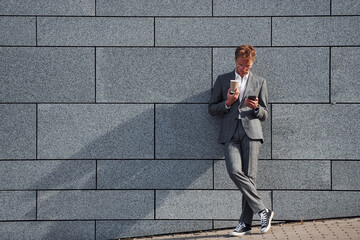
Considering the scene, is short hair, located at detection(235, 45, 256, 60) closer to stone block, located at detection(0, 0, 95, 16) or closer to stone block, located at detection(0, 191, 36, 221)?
stone block, located at detection(0, 0, 95, 16)

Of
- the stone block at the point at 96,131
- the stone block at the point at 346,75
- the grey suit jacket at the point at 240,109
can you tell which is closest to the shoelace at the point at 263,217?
the grey suit jacket at the point at 240,109

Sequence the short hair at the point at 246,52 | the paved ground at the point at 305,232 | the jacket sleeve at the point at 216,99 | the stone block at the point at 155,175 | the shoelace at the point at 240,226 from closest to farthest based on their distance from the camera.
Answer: the paved ground at the point at 305,232
the short hair at the point at 246,52
the shoelace at the point at 240,226
the jacket sleeve at the point at 216,99
the stone block at the point at 155,175

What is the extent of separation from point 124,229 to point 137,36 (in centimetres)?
273

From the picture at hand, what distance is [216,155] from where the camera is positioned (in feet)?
23.0

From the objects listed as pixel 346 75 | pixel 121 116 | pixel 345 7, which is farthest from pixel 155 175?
pixel 345 7

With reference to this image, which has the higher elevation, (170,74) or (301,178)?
(170,74)

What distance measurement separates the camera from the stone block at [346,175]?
272 inches

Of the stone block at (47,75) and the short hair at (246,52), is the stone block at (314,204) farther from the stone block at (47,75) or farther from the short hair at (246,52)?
the stone block at (47,75)

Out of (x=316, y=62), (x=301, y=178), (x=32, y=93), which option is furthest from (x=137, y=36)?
(x=301, y=178)

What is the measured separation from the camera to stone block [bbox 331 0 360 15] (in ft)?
22.6

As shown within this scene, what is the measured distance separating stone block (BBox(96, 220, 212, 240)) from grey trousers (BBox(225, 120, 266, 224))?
2.81 feet

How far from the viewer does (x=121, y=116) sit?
7020 mm

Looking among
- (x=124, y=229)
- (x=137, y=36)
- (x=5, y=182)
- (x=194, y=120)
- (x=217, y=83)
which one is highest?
(x=137, y=36)

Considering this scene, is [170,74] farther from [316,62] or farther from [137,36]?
[316,62]
